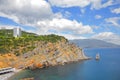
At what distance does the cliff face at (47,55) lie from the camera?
501 ft

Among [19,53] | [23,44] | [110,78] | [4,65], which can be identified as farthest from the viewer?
[23,44]

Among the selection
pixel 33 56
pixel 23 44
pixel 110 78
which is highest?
pixel 23 44

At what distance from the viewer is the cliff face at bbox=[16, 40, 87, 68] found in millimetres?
152750

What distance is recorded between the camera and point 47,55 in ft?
549

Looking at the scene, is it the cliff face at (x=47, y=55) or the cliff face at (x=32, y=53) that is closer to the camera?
Answer: the cliff face at (x=32, y=53)

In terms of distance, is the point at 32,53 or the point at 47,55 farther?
the point at 47,55

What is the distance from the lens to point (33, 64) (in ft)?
484

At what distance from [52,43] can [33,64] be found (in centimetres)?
4323

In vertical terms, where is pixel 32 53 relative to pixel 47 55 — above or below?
above

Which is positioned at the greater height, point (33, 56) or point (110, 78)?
point (33, 56)

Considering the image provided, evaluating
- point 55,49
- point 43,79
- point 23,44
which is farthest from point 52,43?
point 43,79

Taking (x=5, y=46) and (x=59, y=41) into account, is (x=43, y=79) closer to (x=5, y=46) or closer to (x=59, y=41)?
(x=5, y=46)

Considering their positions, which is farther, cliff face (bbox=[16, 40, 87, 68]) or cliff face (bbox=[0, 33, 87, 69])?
cliff face (bbox=[16, 40, 87, 68])

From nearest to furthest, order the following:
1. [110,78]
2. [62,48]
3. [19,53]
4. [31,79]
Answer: [31,79], [110,78], [19,53], [62,48]
